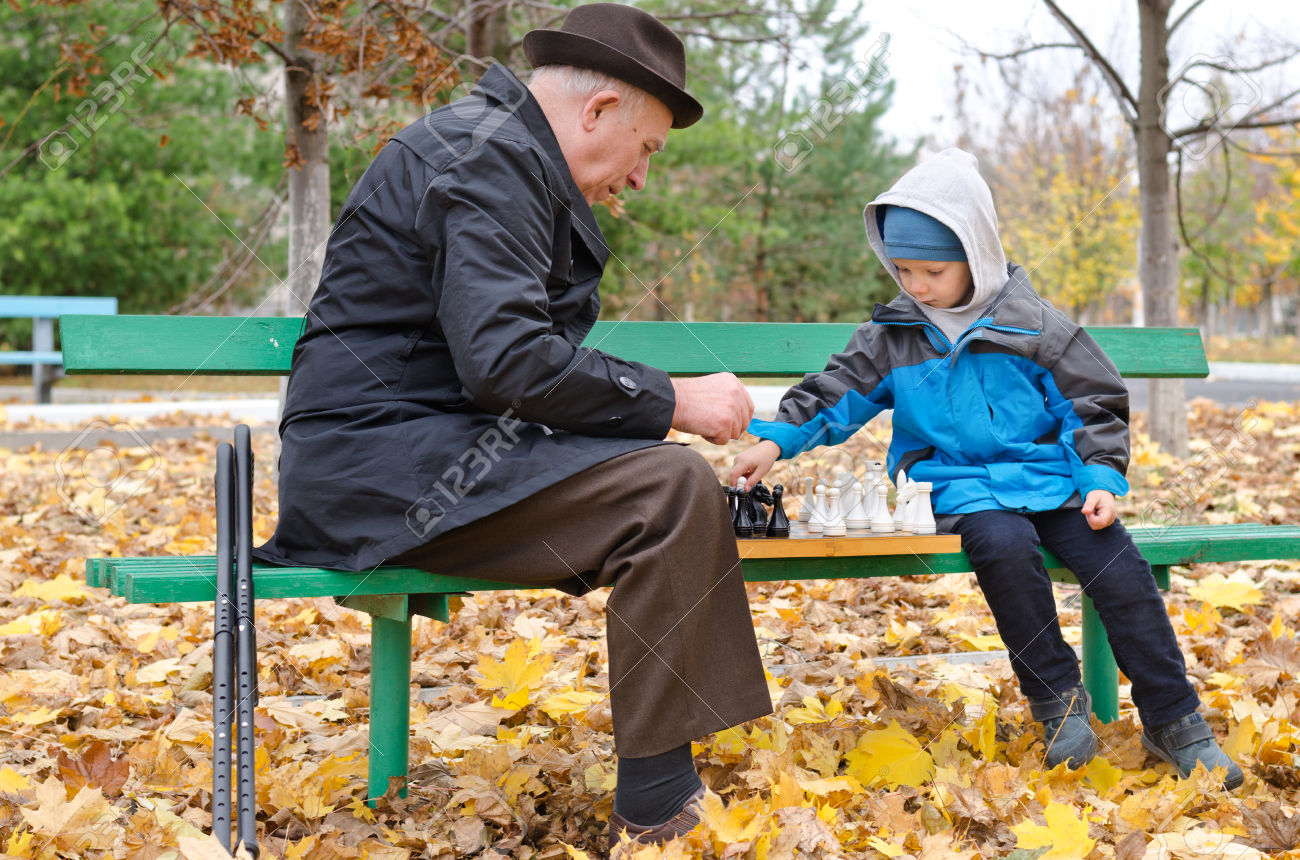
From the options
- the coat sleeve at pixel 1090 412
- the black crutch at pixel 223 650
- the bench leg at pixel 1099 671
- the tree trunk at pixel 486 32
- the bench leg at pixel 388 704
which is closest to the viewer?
the black crutch at pixel 223 650

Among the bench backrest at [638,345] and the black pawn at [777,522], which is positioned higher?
the bench backrest at [638,345]

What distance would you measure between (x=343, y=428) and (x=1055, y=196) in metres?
22.6

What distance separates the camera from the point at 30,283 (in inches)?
705

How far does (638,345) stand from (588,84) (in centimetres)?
102

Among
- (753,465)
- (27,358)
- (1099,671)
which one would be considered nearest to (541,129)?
(753,465)

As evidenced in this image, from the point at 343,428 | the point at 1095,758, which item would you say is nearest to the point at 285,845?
the point at 343,428

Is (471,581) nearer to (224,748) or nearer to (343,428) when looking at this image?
(343,428)

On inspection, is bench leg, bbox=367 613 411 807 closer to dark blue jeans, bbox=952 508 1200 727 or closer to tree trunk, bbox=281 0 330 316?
dark blue jeans, bbox=952 508 1200 727

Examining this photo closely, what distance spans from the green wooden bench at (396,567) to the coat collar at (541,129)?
30.2 inches

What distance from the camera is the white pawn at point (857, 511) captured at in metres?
2.60

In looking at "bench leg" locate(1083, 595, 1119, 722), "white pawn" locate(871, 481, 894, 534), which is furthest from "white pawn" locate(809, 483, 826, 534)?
"bench leg" locate(1083, 595, 1119, 722)

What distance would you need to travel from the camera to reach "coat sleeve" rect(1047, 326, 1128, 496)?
2.63m

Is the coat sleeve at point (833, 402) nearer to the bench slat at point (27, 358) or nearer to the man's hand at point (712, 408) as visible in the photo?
the man's hand at point (712, 408)

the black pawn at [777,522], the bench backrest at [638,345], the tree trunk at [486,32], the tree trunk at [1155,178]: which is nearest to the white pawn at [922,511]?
the black pawn at [777,522]
